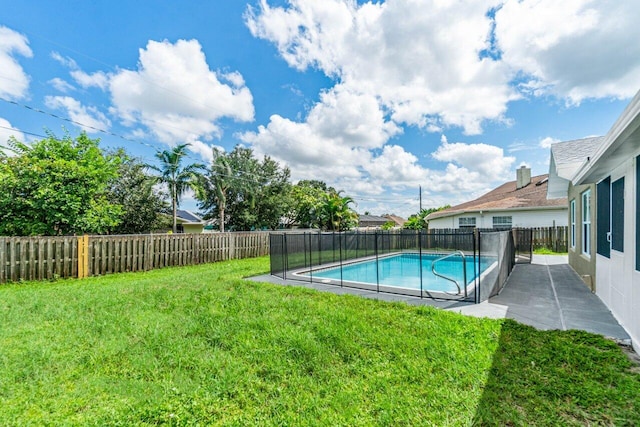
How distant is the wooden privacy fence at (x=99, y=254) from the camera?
24.5 feet

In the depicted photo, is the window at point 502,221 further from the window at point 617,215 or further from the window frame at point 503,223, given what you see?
the window at point 617,215

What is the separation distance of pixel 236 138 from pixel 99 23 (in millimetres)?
14002

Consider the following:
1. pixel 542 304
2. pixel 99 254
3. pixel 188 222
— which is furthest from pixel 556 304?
pixel 188 222

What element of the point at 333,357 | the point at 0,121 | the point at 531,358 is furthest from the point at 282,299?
the point at 0,121

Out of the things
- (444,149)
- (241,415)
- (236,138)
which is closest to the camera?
(241,415)

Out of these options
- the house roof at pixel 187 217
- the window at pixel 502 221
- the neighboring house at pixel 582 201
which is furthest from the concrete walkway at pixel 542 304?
the house roof at pixel 187 217

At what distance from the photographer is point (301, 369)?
9.97 ft

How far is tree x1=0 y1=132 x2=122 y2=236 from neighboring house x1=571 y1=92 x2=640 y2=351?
15080 millimetres

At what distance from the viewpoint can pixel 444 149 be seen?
19.8 metres

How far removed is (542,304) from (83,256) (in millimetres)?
11534

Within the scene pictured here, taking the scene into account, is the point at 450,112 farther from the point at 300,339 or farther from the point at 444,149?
the point at 300,339

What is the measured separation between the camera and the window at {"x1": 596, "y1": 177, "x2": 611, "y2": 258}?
4879 millimetres

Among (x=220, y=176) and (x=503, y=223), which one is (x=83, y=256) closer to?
(x=220, y=176)

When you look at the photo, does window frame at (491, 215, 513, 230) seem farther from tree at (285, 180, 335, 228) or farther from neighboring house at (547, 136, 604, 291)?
tree at (285, 180, 335, 228)
